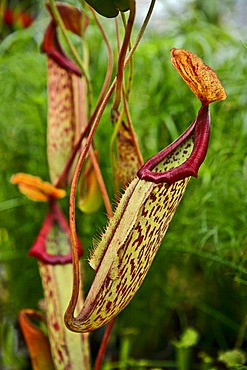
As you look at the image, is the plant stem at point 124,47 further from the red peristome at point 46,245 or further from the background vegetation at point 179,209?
the background vegetation at point 179,209

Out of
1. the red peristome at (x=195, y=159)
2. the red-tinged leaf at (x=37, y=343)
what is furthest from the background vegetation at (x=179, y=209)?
the red peristome at (x=195, y=159)

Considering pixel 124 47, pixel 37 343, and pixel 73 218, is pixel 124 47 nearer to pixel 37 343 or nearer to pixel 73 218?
pixel 73 218

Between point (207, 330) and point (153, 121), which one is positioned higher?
point (153, 121)

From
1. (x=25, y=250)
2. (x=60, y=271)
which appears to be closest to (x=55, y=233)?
(x=60, y=271)

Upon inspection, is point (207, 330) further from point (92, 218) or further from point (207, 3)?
point (207, 3)

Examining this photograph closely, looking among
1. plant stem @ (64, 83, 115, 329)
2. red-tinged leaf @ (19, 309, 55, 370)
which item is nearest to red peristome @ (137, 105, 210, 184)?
plant stem @ (64, 83, 115, 329)

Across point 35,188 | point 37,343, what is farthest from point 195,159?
point 37,343
